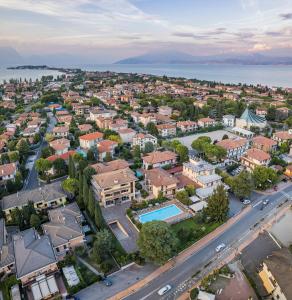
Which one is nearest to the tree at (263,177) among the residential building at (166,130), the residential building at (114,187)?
the residential building at (114,187)

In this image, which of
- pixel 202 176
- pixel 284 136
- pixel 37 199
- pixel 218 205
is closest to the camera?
pixel 218 205

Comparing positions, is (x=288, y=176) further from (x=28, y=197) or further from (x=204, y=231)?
(x=28, y=197)

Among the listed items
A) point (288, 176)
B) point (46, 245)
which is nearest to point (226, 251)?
point (46, 245)

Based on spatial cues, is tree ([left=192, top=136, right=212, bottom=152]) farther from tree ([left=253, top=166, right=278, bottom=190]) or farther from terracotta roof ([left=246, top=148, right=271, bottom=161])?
tree ([left=253, top=166, right=278, bottom=190])

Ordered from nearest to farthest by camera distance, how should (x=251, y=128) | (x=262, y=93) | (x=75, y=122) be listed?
(x=251, y=128) < (x=75, y=122) < (x=262, y=93)

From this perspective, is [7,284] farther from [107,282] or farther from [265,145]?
[265,145]

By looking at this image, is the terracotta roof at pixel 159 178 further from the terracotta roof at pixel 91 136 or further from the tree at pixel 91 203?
the terracotta roof at pixel 91 136

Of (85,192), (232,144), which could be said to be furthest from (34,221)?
(232,144)
